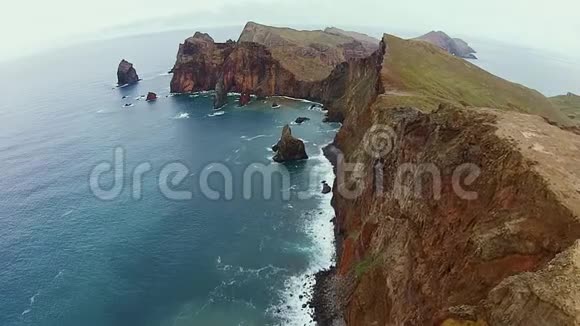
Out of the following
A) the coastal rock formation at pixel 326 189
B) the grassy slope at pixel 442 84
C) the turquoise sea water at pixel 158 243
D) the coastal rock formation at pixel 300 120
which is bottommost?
the turquoise sea water at pixel 158 243

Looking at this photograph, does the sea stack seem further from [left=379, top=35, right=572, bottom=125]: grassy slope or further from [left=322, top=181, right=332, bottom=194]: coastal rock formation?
[left=379, top=35, right=572, bottom=125]: grassy slope

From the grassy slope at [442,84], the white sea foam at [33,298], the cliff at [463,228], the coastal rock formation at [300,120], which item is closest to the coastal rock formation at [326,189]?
the cliff at [463,228]

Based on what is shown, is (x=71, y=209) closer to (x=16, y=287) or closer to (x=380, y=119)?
(x=16, y=287)

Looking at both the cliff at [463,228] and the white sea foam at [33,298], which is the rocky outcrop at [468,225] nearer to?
the cliff at [463,228]

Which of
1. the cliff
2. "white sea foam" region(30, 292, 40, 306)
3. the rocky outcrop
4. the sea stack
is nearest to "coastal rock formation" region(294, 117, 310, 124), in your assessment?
the sea stack

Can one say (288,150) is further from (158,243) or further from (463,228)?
(463,228)

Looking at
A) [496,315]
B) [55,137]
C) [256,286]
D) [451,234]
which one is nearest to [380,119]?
[256,286]
